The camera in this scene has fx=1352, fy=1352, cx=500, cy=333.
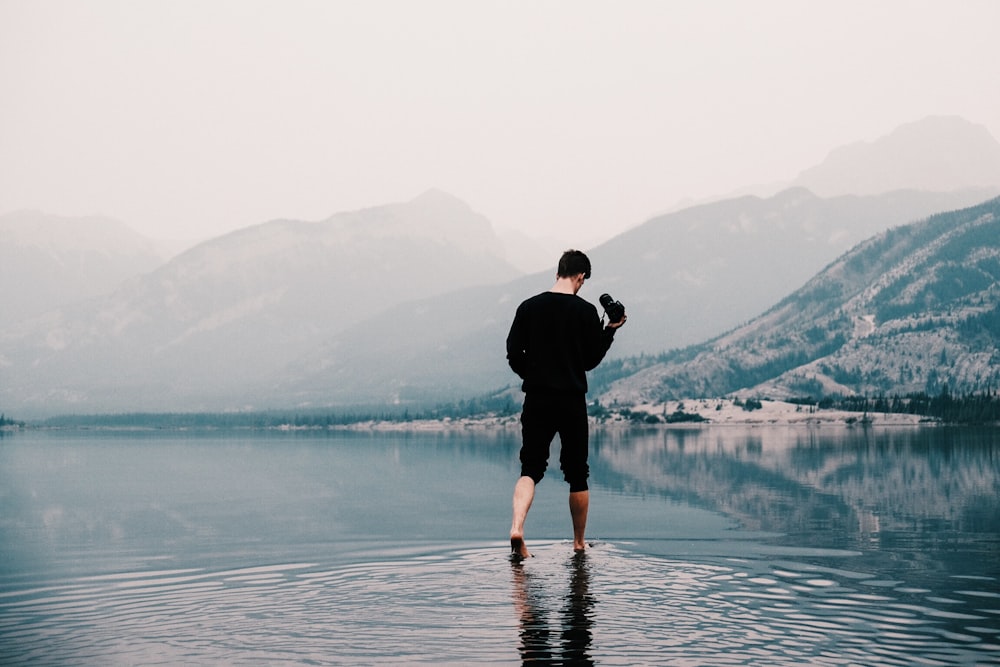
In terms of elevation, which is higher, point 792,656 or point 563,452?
point 563,452

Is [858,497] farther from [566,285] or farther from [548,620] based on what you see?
[548,620]

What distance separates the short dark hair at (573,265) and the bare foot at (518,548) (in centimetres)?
451

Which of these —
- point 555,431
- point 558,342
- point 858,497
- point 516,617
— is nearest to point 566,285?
point 558,342

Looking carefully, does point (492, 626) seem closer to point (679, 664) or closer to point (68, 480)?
point (679, 664)

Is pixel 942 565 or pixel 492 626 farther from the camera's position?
pixel 942 565

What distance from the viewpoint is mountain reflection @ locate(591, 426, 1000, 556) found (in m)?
30.0

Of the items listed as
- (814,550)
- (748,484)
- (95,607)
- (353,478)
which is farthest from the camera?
(353,478)

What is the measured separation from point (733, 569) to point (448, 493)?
3206 centimetres

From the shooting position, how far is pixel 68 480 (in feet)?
254

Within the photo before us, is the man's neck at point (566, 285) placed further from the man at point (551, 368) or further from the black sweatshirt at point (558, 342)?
the black sweatshirt at point (558, 342)

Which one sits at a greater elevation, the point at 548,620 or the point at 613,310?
the point at 613,310

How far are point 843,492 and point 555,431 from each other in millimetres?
25524

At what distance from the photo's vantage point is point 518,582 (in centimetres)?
2038

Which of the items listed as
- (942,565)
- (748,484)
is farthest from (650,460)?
(942,565)
